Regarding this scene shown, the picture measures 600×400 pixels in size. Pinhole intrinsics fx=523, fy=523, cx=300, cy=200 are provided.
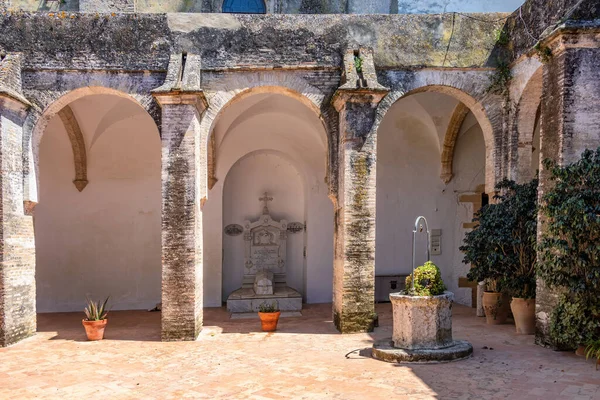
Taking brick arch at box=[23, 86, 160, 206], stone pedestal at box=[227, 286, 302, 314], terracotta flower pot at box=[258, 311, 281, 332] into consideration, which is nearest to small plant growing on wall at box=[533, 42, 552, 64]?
terracotta flower pot at box=[258, 311, 281, 332]

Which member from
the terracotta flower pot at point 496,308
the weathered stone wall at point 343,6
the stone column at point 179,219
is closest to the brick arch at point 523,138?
the terracotta flower pot at point 496,308

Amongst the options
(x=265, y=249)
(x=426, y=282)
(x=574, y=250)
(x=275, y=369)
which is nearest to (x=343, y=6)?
(x=265, y=249)

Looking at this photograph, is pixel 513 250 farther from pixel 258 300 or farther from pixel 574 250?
pixel 258 300

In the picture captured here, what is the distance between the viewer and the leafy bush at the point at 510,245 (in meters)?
8.95

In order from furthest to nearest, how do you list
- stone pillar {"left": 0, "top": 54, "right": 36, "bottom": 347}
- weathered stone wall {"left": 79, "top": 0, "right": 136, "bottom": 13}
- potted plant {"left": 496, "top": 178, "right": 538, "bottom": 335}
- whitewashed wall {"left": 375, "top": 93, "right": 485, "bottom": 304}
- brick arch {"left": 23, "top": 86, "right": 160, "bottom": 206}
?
1. weathered stone wall {"left": 79, "top": 0, "right": 136, "bottom": 13}
2. whitewashed wall {"left": 375, "top": 93, "right": 485, "bottom": 304}
3. brick arch {"left": 23, "top": 86, "right": 160, "bottom": 206}
4. potted plant {"left": 496, "top": 178, "right": 538, "bottom": 335}
5. stone pillar {"left": 0, "top": 54, "right": 36, "bottom": 347}

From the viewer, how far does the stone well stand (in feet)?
23.9

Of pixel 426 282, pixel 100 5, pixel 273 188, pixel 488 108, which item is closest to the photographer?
pixel 426 282

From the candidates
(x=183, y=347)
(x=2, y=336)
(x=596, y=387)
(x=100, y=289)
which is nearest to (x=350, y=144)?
(x=183, y=347)

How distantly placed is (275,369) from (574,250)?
446cm

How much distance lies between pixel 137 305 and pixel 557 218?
9775 mm

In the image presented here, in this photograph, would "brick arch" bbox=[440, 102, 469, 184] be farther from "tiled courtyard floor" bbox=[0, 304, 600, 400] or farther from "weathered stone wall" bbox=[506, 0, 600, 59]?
"tiled courtyard floor" bbox=[0, 304, 600, 400]

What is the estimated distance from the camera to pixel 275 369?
285 inches

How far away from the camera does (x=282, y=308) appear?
12336mm

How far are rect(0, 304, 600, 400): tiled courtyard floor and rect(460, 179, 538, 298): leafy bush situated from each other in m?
0.94
